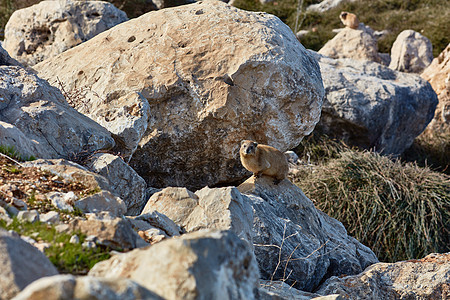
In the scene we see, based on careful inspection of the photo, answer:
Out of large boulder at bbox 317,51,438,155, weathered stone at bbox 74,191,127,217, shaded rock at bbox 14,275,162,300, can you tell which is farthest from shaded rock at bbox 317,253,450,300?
large boulder at bbox 317,51,438,155

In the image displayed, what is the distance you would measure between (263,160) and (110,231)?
3.17 m

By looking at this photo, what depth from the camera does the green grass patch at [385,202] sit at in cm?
846

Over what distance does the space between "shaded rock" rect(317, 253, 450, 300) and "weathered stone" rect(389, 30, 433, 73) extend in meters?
12.9

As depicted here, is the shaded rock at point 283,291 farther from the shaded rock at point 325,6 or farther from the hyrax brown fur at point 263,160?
the shaded rock at point 325,6

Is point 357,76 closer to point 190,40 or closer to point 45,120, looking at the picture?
point 190,40

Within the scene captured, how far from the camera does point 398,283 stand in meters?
4.97

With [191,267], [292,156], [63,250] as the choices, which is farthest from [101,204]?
[292,156]

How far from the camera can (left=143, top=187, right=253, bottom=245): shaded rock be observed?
13.8ft

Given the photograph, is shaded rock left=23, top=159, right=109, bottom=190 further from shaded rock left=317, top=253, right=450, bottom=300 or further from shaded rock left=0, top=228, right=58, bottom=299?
shaded rock left=317, top=253, right=450, bottom=300

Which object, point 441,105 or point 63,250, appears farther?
point 441,105

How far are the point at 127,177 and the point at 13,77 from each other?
5.25 ft

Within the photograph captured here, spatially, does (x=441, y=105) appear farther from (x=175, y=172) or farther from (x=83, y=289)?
(x=83, y=289)

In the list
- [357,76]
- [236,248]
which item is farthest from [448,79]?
[236,248]

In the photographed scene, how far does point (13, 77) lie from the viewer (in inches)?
198
